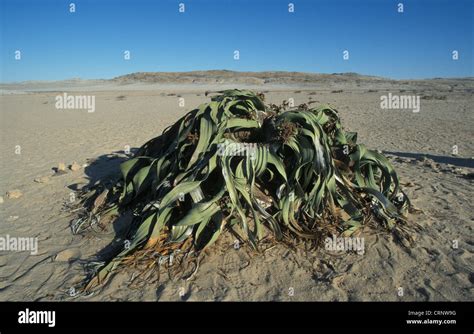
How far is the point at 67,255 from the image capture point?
10.5 ft

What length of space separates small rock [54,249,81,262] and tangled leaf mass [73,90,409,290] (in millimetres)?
375

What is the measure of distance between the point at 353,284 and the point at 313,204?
779 millimetres

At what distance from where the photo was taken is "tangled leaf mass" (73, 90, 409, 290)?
304 cm

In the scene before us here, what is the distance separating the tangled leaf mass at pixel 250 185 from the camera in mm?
3041

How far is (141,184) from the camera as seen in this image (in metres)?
3.69

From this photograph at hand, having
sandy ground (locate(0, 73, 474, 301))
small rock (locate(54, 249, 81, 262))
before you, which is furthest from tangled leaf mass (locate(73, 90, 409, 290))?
small rock (locate(54, 249, 81, 262))
